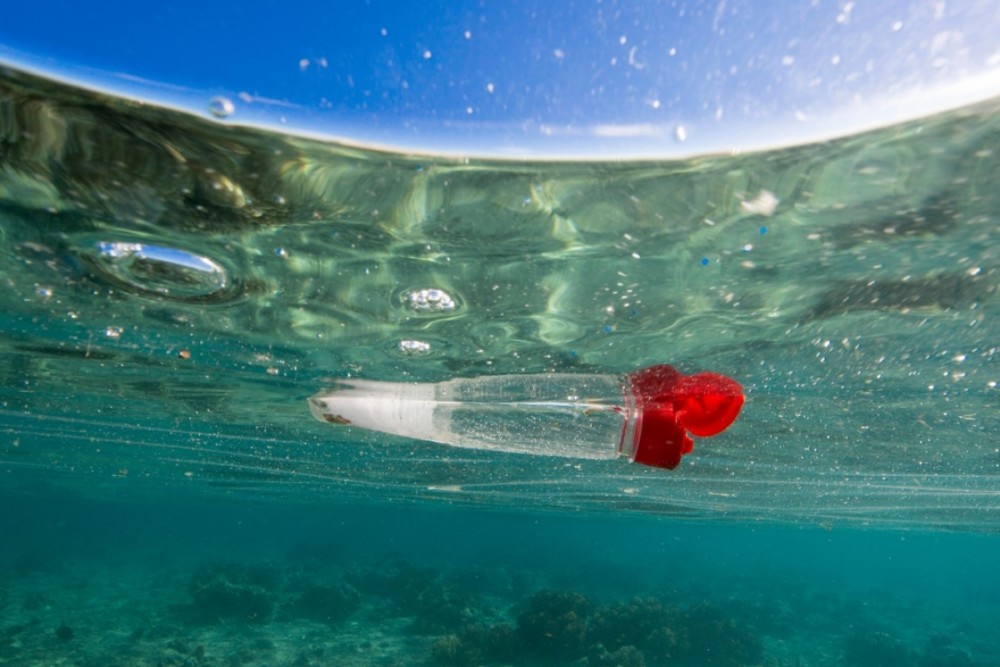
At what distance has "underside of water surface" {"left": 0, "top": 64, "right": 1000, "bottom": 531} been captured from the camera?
529 cm

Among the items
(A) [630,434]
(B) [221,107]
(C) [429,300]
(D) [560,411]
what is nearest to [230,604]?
(D) [560,411]

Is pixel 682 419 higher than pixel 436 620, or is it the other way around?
pixel 682 419

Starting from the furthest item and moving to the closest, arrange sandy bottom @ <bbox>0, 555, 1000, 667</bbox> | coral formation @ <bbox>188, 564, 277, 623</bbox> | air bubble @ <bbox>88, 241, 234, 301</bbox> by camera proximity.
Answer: coral formation @ <bbox>188, 564, 277, 623</bbox> < sandy bottom @ <bbox>0, 555, 1000, 667</bbox> < air bubble @ <bbox>88, 241, 234, 301</bbox>

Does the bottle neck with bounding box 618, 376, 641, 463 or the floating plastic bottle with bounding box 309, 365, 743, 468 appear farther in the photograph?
the bottle neck with bounding box 618, 376, 641, 463

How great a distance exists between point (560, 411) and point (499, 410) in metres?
1.71

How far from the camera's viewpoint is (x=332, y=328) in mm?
10148

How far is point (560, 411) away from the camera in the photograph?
10070 millimetres

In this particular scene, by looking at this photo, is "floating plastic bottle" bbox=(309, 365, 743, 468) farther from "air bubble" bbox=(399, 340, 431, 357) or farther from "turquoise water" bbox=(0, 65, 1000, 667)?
→ "air bubble" bbox=(399, 340, 431, 357)

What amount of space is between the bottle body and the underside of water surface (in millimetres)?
630

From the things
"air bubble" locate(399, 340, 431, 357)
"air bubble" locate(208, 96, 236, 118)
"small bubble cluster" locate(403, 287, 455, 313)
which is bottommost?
"air bubble" locate(399, 340, 431, 357)

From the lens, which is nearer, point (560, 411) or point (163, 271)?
point (163, 271)

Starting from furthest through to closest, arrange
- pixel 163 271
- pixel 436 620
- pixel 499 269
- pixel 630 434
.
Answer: pixel 436 620, pixel 163 271, pixel 499 269, pixel 630 434

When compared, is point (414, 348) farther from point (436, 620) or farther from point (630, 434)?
point (436, 620)

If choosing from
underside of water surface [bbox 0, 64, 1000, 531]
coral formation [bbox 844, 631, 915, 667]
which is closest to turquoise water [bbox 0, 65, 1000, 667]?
underside of water surface [bbox 0, 64, 1000, 531]
